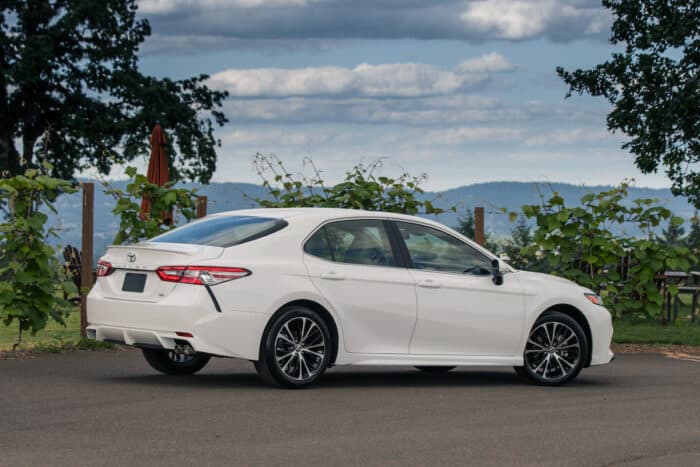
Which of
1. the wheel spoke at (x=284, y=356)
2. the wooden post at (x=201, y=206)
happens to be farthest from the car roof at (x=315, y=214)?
the wooden post at (x=201, y=206)

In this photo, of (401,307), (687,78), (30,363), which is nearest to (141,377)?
(30,363)

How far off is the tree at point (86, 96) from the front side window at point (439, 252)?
1263 inches

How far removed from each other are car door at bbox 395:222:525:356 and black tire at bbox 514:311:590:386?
0.26 metres

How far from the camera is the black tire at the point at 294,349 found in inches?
414

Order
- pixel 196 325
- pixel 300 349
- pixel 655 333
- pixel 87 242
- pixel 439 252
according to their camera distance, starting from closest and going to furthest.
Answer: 1. pixel 196 325
2. pixel 300 349
3. pixel 439 252
4. pixel 87 242
5. pixel 655 333

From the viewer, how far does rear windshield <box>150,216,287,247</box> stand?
427 inches

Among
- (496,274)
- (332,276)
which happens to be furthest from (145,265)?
(496,274)

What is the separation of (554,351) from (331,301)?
8.22 ft

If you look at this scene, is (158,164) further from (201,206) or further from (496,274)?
(496,274)

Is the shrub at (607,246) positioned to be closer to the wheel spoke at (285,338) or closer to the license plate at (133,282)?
the wheel spoke at (285,338)

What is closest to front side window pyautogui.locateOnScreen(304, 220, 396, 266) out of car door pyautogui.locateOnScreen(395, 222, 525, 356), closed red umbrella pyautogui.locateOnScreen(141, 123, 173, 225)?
car door pyautogui.locateOnScreen(395, 222, 525, 356)

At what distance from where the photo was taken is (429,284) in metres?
11.5

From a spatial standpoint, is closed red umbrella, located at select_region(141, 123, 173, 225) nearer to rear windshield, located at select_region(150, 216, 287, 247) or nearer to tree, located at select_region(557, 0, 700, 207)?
rear windshield, located at select_region(150, 216, 287, 247)

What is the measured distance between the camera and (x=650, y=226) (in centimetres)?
1773
